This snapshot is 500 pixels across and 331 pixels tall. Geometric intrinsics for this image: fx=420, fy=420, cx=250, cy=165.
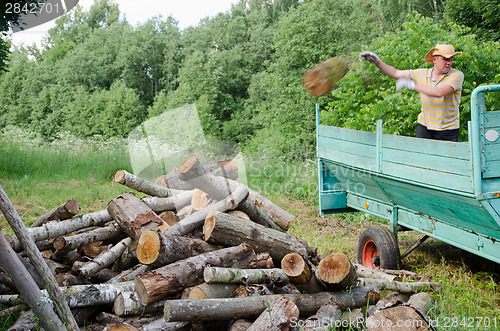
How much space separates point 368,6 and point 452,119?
21.6 m

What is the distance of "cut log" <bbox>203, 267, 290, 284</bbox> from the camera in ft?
10.5

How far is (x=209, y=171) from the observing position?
662 cm

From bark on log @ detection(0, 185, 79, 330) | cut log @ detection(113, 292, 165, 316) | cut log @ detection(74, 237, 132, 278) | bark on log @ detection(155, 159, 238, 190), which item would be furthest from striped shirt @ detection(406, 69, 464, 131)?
bark on log @ detection(0, 185, 79, 330)

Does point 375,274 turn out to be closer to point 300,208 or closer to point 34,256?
point 34,256

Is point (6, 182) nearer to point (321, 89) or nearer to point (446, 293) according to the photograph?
point (321, 89)

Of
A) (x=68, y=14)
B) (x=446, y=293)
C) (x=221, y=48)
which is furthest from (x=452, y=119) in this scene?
(x=68, y=14)

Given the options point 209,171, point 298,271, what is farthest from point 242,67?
point 298,271

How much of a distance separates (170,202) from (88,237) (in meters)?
1.21

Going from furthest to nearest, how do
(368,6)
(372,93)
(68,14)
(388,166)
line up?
(68,14) < (368,6) < (372,93) < (388,166)

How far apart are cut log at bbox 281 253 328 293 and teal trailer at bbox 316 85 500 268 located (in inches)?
56.8

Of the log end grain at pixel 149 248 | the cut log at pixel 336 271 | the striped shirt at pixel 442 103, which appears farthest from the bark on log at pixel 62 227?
the striped shirt at pixel 442 103

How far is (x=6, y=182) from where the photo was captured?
9.41 meters

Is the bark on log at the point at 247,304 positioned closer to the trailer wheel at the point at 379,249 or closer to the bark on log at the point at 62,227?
the trailer wheel at the point at 379,249

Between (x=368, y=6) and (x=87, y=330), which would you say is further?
(x=368, y=6)
